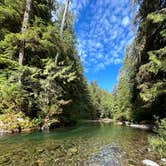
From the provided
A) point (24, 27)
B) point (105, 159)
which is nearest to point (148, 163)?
point (105, 159)

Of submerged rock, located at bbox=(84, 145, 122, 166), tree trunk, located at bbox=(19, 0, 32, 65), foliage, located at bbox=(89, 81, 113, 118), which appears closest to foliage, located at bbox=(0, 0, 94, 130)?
tree trunk, located at bbox=(19, 0, 32, 65)

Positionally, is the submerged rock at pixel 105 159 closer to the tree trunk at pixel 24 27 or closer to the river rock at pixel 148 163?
the river rock at pixel 148 163

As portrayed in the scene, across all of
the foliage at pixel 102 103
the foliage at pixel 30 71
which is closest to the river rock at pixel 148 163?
the foliage at pixel 30 71

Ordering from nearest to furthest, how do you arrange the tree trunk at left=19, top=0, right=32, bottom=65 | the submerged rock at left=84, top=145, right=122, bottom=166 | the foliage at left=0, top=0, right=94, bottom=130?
1. the submerged rock at left=84, top=145, right=122, bottom=166
2. the foliage at left=0, top=0, right=94, bottom=130
3. the tree trunk at left=19, top=0, right=32, bottom=65

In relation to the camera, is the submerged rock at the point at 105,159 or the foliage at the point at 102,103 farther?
the foliage at the point at 102,103

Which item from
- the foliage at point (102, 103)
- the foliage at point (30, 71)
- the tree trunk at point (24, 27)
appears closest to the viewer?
the foliage at point (30, 71)

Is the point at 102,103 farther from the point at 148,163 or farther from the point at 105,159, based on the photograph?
the point at 148,163

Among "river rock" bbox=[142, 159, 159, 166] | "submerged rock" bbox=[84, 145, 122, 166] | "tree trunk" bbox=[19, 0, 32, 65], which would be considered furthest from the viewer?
"tree trunk" bbox=[19, 0, 32, 65]

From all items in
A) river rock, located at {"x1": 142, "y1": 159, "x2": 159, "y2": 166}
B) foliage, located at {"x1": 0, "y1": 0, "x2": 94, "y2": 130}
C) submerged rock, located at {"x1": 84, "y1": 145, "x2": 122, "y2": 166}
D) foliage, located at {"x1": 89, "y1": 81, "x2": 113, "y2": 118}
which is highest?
foliage, located at {"x1": 89, "y1": 81, "x2": 113, "y2": 118}

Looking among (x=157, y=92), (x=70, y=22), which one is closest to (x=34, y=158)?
(x=157, y=92)

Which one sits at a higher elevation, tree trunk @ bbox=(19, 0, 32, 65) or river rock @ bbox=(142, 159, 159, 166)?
tree trunk @ bbox=(19, 0, 32, 65)

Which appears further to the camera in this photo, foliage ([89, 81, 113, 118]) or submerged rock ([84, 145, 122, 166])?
foliage ([89, 81, 113, 118])

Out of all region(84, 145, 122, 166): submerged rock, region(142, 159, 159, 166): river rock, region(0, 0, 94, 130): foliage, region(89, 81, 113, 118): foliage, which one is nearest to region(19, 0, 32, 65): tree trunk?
region(0, 0, 94, 130): foliage

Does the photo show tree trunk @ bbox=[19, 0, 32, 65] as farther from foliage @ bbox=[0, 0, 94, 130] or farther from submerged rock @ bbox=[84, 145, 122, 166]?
submerged rock @ bbox=[84, 145, 122, 166]
